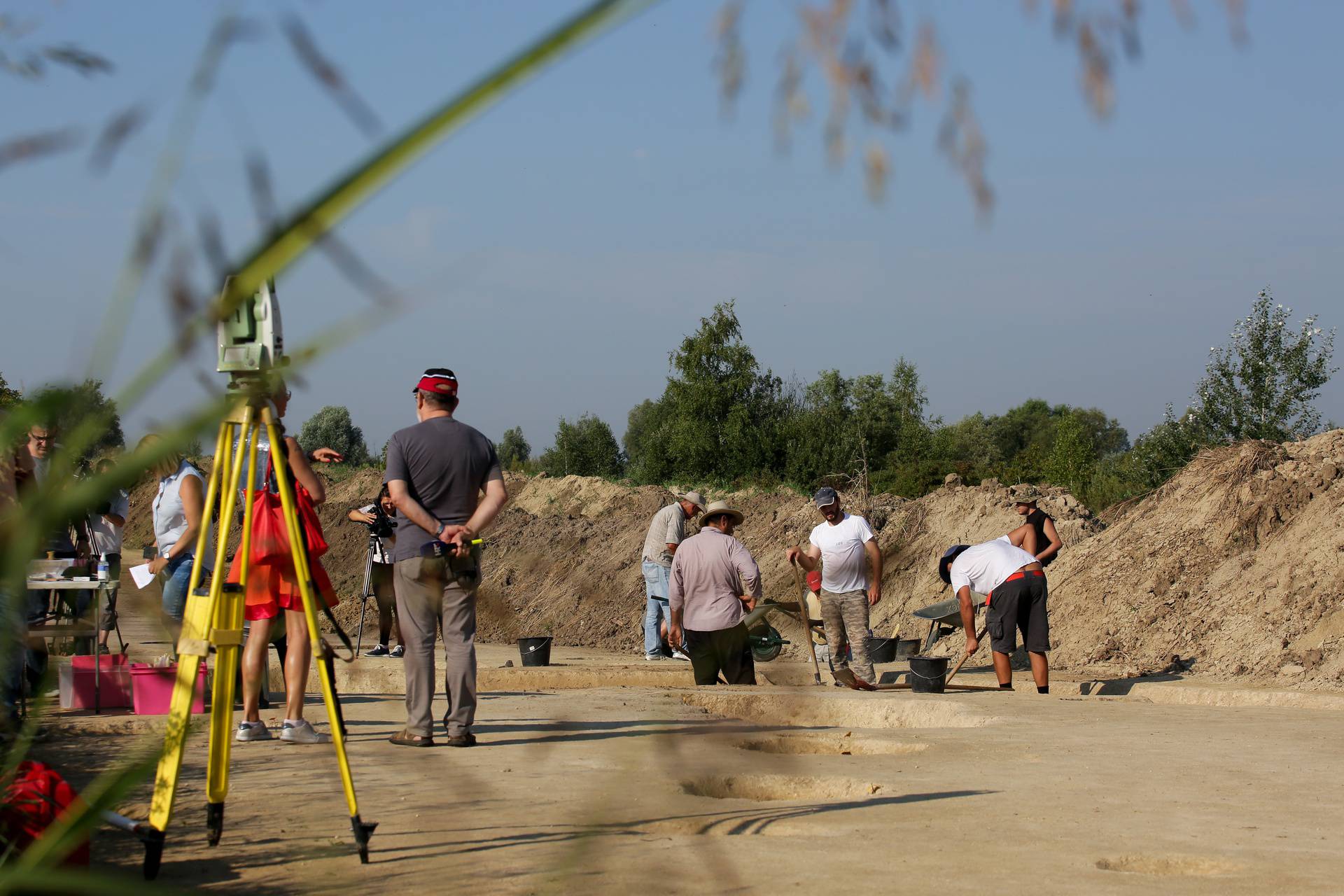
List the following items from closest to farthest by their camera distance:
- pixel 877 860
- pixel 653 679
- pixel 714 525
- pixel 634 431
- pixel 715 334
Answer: pixel 877 860
pixel 714 525
pixel 653 679
pixel 715 334
pixel 634 431

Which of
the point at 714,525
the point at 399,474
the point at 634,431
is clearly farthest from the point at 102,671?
the point at 634,431

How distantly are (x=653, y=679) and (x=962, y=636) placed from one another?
6184 millimetres

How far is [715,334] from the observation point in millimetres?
40969

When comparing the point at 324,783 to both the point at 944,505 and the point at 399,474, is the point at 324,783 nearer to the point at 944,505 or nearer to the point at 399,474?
the point at 399,474

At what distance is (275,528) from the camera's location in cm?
646

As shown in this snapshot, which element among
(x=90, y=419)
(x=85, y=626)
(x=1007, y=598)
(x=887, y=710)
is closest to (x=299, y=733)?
(x=887, y=710)

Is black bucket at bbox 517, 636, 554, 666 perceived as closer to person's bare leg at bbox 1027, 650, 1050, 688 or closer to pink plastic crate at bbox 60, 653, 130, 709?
person's bare leg at bbox 1027, 650, 1050, 688

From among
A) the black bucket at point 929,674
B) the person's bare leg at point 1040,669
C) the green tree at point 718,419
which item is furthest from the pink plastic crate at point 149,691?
the green tree at point 718,419

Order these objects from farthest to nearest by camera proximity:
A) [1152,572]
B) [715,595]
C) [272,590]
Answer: [1152,572] < [715,595] < [272,590]

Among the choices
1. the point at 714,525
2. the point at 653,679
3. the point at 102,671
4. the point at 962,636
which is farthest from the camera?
the point at 962,636

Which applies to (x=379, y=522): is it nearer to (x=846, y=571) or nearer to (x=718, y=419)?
(x=846, y=571)

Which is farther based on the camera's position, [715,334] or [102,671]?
[715,334]

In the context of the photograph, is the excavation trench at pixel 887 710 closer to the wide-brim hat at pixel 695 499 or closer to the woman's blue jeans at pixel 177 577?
the woman's blue jeans at pixel 177 577

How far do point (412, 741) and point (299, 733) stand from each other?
0.58m
